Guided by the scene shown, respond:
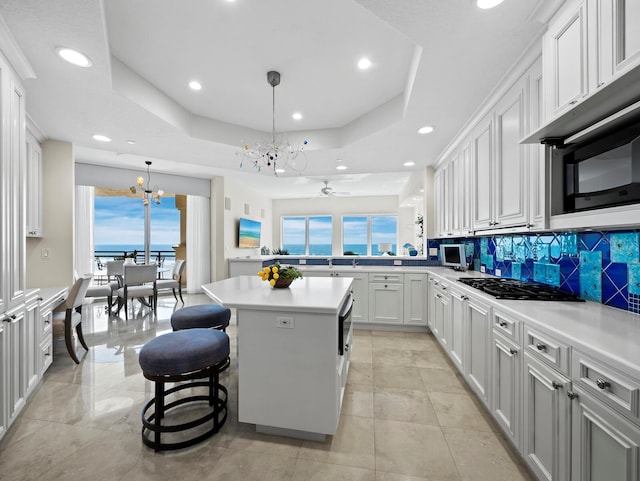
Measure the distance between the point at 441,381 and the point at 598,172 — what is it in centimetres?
208

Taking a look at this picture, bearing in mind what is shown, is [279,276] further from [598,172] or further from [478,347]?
[598,172]

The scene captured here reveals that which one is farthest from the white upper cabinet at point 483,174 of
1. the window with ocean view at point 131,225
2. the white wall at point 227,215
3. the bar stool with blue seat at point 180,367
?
the window with ocean view at point 131,225

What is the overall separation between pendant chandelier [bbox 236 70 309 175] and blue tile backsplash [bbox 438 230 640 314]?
87.3 inches

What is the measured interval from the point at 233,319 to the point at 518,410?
13.0 feet

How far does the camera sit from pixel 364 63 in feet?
7.65

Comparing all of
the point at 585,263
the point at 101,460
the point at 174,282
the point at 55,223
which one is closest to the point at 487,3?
the point at 585,263

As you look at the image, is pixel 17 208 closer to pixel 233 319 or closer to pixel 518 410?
pixel 233 319

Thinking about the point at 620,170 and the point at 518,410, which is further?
the point at 518,410

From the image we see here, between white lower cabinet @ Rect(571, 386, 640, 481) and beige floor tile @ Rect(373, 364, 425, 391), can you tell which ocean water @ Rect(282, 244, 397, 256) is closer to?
beige floor tile @ Rect(373, 364, 425, 391)

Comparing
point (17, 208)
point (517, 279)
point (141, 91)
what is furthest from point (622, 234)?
point (17, 208)

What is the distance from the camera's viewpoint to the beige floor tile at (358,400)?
2.11m

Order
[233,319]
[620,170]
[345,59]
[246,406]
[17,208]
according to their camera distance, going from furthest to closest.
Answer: [233,319] → [345,59] → [17,208] → [246,406] → [620,170]

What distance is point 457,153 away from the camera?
11.0 feet

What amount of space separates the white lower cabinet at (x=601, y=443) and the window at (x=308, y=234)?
28.8 feet
